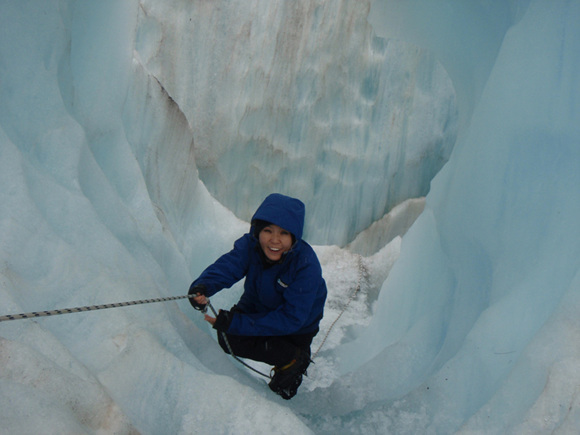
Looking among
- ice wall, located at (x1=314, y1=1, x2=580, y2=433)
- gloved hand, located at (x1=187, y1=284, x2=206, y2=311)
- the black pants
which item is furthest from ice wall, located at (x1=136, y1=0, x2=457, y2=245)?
gloved hand, located at (x1=187, y1=284, x2=206, y2=311)

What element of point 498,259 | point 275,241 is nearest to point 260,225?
point 275,241

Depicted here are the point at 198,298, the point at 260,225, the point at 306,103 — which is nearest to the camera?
the point at 198,298

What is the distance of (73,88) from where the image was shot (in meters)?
2.07

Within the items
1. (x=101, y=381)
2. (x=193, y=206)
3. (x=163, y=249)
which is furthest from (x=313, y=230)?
(x=101, y=381)

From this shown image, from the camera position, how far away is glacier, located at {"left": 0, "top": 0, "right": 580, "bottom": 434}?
1.35 metres

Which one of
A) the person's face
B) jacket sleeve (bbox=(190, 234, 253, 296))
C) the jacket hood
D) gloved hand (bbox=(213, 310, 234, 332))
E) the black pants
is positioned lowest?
the black pants

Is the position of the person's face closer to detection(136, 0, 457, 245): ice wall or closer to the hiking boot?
the hiking boot

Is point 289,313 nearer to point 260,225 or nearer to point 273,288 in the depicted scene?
point 273,288

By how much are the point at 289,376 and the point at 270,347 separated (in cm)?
13

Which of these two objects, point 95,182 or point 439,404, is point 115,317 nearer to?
point 95,182

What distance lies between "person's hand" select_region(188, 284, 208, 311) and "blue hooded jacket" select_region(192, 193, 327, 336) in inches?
2.5

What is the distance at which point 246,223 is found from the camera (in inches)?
160

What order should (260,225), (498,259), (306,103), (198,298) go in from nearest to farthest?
(198,298)
(260,225)
(498,259)
(306,103)

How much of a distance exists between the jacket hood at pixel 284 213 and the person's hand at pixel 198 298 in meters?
0.26
